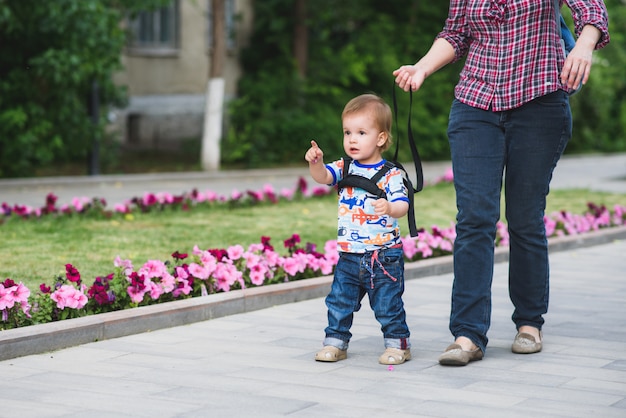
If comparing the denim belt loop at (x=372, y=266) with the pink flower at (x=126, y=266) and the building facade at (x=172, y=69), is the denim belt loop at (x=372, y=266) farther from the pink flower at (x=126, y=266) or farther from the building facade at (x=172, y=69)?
the building facade at (x=172, y=69)

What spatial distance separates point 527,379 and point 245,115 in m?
19.5

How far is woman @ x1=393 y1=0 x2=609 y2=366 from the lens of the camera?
17.3 feet

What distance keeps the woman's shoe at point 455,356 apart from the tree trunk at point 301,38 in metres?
20.0

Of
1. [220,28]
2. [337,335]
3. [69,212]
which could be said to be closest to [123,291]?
[337,335]

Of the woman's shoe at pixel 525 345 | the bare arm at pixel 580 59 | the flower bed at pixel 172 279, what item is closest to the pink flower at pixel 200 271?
the flower bed at pixel 172 279

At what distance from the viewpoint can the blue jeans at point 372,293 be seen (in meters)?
5.28

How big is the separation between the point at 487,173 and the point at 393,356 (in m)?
0.88

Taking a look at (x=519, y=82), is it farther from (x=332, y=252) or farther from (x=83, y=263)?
(x=83, y=263)

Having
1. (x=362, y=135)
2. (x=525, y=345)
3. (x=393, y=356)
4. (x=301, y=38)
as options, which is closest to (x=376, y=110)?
(x=362, y=135)

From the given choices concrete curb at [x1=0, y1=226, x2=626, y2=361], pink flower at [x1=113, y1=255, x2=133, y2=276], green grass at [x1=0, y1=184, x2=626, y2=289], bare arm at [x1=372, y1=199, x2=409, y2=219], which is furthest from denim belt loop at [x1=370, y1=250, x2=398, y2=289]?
green grass at [x1=0, y1=184, x2=626, y2=289]

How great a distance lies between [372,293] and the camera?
5.32 m

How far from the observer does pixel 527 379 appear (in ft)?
16.3

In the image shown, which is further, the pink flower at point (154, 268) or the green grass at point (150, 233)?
the green grass at point (150, 233)

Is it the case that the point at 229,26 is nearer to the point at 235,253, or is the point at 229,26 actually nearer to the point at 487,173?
the point at 235,253
